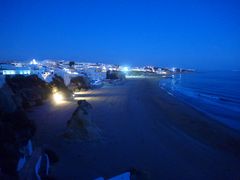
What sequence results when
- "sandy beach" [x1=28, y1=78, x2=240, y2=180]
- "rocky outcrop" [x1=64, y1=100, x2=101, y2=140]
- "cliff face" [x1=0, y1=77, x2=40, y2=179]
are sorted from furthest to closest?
"rocky outcrop" [x1=64, y1=100, x2=101, y2=140] < "sandy beach" [x1=28, y1=78, x2=240, y2=180] < "cliff face" [x1=0, y1=77, x2=40, y2=179]

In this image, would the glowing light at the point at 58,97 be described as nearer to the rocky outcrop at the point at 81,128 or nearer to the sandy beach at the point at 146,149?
the sandy beach at the point at 146,149

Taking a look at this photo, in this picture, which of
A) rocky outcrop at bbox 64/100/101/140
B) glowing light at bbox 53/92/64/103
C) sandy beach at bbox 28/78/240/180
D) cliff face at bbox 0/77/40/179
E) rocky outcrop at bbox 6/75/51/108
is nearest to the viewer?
cliff face at bbox 0/77/40/179

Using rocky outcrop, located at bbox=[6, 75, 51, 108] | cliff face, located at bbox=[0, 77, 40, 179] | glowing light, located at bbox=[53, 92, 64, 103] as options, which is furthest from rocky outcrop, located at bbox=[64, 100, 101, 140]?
glowing light, located at bbox=[53, 92, 64, 103]

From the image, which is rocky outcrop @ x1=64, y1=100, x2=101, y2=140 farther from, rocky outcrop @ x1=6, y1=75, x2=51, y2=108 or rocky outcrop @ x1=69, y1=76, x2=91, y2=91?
rocky outcrop @ x1=69, y1=76, x2=91, y2=91

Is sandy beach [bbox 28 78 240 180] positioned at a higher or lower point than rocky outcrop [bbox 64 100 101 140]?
lower

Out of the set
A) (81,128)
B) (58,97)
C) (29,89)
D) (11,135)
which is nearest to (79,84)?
(58,97)

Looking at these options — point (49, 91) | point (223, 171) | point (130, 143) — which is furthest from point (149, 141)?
point (49, 91)

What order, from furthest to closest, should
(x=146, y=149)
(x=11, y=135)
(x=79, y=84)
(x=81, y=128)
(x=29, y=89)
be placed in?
(x=79, y=84) → (x=29, y=89) → (x=81, y=128) → (x=146, y=149) → (x=11, y=135)

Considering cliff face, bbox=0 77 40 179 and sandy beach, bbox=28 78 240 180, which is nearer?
cliff face, bbox=0 77 40 179

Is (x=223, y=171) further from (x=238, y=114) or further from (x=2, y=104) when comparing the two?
(x=238, y=114)

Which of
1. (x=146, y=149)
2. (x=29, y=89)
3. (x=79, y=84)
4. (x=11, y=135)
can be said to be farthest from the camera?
(x=79, y=84)

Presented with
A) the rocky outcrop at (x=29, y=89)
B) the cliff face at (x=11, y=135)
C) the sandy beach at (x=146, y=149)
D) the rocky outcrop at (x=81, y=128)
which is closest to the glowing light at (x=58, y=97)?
the rocky outcrop at (x=29, y=89)

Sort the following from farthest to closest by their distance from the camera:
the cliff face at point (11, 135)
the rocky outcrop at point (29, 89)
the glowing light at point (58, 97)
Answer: the glowing light at point (58, 97), the rocky outcrop at point (29, 89), the cliff face at point (11, 135)

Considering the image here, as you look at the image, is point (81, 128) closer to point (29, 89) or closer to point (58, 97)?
point (29, 89)
